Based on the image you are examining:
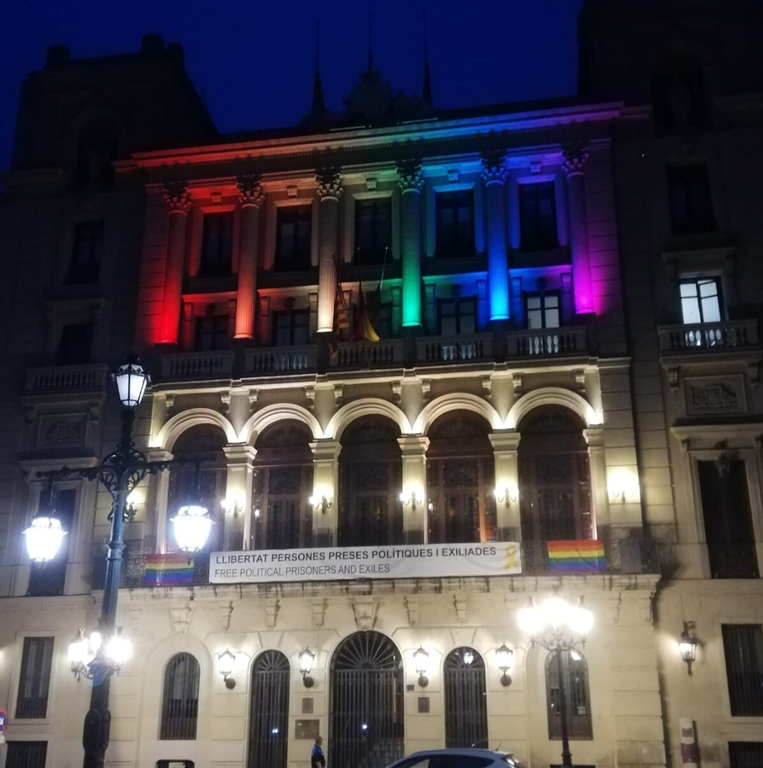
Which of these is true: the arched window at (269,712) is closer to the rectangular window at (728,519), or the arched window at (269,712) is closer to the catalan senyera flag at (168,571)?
the catalan senyera flag at (168,571)

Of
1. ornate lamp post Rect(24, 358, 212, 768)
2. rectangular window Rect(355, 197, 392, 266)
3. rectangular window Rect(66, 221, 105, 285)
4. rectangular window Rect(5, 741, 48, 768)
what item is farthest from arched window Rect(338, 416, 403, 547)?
ornate lamp post Rect(24, 358, 212, 768)

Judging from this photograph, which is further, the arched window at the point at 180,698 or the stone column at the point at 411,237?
the stone column at the point at 411,237

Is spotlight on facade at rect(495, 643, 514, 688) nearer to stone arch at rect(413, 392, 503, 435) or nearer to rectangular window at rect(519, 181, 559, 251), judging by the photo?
stone arch at rect(413, 392, 503, 435)

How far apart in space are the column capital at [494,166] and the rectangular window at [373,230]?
335cm

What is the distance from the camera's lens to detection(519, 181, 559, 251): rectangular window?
28.5 m

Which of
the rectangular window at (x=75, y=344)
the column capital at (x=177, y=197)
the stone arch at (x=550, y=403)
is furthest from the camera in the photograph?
the column capital at (x=177, y=197)

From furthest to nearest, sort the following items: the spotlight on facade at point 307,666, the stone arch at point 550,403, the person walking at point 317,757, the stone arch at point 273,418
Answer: the stone arch at point 273,418 < the stone arch at point 550,403 < the spotlight on facade at point 307,666 < the person walking at point 317,757

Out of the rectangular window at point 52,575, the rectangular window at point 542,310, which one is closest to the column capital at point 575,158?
the rectangular window at point 542,310

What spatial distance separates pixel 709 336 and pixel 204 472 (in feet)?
51.2

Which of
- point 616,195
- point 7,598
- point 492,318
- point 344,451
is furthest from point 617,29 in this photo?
point 7,598

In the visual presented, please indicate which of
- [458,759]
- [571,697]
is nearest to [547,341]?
[571,697]

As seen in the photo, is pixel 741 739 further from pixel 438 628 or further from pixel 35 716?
pixel 35 716

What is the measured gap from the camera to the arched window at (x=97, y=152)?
32.5 m

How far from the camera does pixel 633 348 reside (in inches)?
1043
